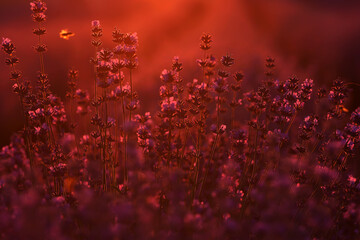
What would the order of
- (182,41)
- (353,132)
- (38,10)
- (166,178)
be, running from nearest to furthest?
(166,178)
(353,132)
(38,10)
(182,41)

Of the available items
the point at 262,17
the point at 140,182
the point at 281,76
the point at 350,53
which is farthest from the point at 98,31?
the point at 262,17

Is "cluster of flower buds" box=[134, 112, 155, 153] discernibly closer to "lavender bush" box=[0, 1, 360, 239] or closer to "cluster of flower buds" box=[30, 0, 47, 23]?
"lavender bush" box=[0, 1, 360, 239]

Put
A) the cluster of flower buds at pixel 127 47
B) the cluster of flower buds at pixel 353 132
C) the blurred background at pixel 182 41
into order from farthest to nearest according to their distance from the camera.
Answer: the blurred background at pixel 182 41 < the cluster of flower buds at pixel 127 47 < the cluster of flower buds at pixel 353 132

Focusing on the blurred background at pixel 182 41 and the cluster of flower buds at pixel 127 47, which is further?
the blurred background at pixel 182 41

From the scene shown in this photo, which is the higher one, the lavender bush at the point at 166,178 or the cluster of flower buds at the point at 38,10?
the cluster of flower buds at the point at 38,10

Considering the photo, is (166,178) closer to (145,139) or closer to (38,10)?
(145,139)

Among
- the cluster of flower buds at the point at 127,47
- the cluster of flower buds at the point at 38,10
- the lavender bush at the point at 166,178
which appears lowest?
the lavender bush at the point at 166,178

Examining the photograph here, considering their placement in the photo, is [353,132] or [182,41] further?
[182,41]

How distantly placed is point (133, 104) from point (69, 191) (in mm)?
1307

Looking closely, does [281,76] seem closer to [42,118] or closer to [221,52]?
[221,52]

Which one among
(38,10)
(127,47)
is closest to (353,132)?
(127,47)

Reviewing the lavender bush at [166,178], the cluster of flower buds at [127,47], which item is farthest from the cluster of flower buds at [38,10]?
the cluster of flower buds at [127,47]

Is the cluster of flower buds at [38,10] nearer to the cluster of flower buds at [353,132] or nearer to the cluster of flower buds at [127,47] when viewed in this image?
the cluster of flower buds at [127,47]

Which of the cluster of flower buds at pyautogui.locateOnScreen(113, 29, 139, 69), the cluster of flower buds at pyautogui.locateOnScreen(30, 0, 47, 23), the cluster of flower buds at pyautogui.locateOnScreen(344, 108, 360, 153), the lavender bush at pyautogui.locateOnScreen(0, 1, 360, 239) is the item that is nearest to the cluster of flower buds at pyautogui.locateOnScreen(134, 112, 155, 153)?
the lavender bush at pyautogui.locateOnScreen(0, 1, 360, 239)
